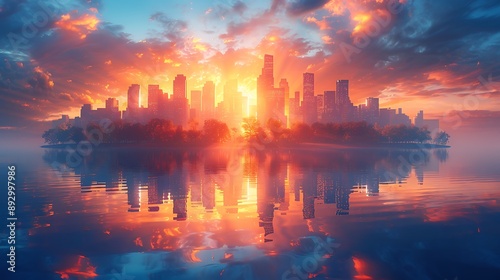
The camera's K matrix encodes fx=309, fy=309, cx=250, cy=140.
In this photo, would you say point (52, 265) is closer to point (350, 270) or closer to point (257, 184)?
point (350, 270)

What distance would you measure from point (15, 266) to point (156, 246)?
5.71 m

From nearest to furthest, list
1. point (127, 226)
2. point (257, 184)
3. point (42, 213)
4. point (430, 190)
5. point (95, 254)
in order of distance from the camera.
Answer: point (95, 254) < point (127, 226) < point (42, 213) < point (430, 190) < point (257, 184)

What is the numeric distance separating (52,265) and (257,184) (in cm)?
2455

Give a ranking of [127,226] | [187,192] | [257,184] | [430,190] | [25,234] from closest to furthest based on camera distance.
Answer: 1. [25,234]
2. [127,226]
3. [187,192]
4. [430,190]
5. [257,184]

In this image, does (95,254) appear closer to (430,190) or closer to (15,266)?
(15,266)

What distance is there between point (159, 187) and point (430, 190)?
2904 cm

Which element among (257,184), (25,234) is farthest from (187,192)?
(25,234)

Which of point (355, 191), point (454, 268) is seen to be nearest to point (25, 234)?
point (454, 268)

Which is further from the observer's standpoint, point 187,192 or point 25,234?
point 187,192

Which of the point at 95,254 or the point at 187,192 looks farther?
the point at 187,192

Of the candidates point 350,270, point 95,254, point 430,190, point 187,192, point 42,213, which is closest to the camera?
point 350,270

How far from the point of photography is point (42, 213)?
21.7 m

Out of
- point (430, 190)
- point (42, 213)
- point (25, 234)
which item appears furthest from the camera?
point (430, 190)

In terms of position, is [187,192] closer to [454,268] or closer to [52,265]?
[52,265]
